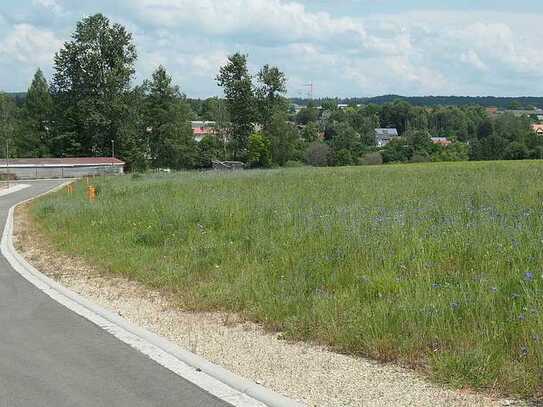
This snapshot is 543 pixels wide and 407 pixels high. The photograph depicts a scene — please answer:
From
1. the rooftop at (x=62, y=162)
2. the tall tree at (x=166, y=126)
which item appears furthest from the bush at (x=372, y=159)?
the rooftop at (x=62, y=162)

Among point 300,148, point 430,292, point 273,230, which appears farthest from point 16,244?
point 300,148

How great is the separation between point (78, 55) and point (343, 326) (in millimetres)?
90716

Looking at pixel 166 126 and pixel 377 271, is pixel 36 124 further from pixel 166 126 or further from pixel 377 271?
pixel 377 271

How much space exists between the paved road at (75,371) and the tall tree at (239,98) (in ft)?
303

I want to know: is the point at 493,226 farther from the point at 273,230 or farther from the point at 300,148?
the point at 300,148

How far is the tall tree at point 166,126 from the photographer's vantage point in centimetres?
9469

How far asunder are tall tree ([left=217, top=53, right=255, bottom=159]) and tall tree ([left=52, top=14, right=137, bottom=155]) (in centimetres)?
1591

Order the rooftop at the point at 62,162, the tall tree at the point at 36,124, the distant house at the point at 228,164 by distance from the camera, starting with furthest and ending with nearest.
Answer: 1. the tall tree at the point at 36,124
2. the distant house at the point at 228,164
3. the rooftop at the point at 62,162

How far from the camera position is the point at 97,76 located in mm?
89438

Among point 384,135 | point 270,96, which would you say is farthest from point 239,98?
point 384,135

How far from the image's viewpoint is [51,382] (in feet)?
18.7

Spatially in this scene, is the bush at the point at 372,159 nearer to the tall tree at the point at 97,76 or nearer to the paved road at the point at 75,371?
the tall tree at the point at 97,76

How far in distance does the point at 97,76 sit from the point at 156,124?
11.0 metres

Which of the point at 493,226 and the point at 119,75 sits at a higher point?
the point at 119,75
